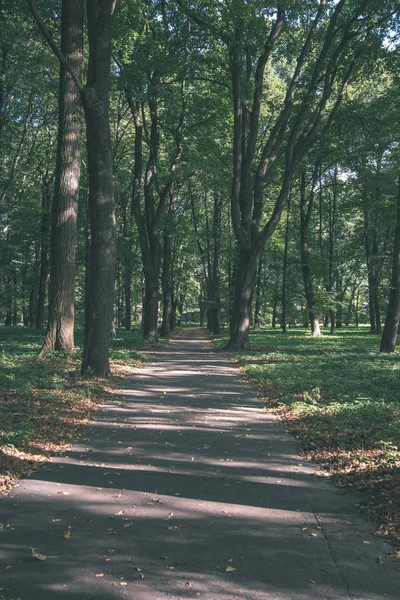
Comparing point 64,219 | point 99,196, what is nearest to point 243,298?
point 64,219

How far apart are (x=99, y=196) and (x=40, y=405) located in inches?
191

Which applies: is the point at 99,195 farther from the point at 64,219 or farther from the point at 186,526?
the point at 186,526

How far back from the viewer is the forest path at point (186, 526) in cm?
297

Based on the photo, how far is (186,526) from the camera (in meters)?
3.81

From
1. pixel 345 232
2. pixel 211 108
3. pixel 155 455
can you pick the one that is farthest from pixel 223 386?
pixel 345 232

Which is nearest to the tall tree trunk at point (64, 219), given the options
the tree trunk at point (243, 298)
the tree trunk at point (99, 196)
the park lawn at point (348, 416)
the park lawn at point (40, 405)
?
the park lawn at point (40, 405)

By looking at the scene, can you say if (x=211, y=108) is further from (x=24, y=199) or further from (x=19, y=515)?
(x=19, y=515)

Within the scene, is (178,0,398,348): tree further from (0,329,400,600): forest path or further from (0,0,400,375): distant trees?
(0,329,400,600): forest path

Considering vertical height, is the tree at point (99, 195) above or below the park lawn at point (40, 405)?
above

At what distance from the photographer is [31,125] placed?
26.2 m

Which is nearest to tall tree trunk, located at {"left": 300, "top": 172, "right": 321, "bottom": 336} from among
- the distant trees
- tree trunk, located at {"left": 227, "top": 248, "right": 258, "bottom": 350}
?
the distant trees

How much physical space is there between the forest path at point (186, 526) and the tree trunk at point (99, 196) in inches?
159

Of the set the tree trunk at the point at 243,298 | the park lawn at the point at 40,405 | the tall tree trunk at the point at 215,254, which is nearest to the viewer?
the park lawn at the point at 40,405

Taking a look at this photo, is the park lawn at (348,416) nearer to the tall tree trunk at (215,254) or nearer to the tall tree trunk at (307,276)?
the tall tree trunk at (307,276)
